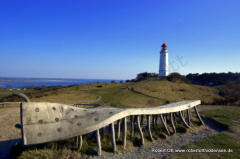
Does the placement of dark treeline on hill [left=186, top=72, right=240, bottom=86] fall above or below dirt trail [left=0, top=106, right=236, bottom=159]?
above

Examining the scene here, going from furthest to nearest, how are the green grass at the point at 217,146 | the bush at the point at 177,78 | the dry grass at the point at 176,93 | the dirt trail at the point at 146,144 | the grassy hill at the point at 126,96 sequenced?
the bush at the point at 177,78
the dry grass at the point at 176,93
the grassy hill at the point at 126,96
the dirt trail at the point at 146,144
the green grass at the point at 217,146

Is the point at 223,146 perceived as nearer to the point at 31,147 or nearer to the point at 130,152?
the point at 130,152

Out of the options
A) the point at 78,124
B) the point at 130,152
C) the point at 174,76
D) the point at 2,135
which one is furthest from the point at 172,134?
the point at 174,76

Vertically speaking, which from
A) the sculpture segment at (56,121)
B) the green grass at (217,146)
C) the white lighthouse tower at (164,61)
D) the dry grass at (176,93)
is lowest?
the green grass at (217,146)

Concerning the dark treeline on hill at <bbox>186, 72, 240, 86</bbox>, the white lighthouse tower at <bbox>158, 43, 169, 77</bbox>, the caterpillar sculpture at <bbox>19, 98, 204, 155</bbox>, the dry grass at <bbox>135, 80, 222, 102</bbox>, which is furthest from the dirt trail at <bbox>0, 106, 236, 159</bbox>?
the dark treeline on hill at <bbox>186, 72, 240, 86</bbox>

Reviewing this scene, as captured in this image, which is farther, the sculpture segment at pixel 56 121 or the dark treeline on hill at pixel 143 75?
the dark treeline on hill at pixel 143 75

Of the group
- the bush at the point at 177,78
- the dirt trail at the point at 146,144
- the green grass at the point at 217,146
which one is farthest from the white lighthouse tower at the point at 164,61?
the green grass at the point at 217,146

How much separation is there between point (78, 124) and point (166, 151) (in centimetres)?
338

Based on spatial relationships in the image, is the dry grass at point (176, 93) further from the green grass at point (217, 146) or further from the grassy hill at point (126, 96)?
the green grass at point (217, 146)

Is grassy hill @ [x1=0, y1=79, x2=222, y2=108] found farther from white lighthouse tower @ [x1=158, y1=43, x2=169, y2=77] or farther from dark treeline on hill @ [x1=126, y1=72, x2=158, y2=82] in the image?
dark treeline on hill @ [x1=126, y1=72, x2=158, y2=82]

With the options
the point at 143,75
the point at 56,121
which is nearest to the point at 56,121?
the point at 56,121

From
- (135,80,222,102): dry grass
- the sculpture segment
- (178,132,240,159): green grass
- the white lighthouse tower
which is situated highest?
the white lighthouse tower

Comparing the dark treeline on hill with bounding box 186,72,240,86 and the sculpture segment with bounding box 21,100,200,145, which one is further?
the dark treeline on hill with bounding box 186,72,240,86

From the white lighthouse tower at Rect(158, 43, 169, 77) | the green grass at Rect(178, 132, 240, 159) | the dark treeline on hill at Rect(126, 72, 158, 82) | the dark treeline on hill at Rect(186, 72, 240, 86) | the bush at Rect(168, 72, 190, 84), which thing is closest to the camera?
the green grass at Rect(178, 132, 240, 159)
